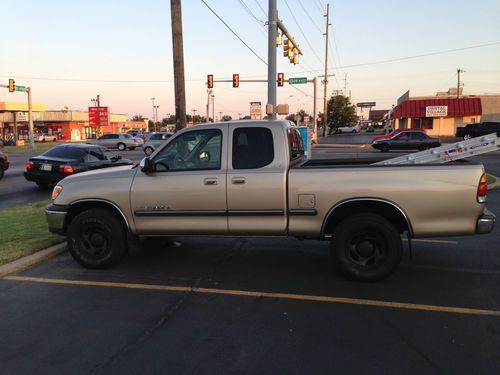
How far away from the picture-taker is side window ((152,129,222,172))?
5520 mm

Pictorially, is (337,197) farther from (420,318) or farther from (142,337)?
(142,337)

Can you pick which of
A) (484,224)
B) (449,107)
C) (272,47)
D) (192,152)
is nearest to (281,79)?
(272,47)

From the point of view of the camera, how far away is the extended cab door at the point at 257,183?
5.23 m

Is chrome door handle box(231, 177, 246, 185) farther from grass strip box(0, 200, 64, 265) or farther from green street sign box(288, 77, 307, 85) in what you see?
green street sign box(288, 77, 307, 85)

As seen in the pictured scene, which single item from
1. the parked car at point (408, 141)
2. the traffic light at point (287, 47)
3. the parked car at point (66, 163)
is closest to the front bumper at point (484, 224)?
the parked car at point (66, 163)

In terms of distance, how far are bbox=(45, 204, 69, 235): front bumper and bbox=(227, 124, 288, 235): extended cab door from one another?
2.25 metres

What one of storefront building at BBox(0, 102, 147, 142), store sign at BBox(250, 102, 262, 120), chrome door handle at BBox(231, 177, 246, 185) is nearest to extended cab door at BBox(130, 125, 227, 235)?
chrome door handle at BBox(231, 177, 246, 185)

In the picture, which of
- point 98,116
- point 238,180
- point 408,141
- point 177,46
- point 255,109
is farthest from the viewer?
point 98,116

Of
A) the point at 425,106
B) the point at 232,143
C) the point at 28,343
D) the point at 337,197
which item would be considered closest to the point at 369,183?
the point at 337,197

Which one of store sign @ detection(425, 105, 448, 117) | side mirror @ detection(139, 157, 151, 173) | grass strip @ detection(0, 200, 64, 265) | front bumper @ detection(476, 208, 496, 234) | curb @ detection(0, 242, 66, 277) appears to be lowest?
curb @ detection(0, 242, 66, 277)

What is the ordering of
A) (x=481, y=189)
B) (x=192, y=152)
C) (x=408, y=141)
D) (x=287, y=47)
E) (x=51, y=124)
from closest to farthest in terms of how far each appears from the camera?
(x=481, y=189) < (x=192, y=152) < (x=287, y=47) < (x=408, y=141) < (x=51, y=124)

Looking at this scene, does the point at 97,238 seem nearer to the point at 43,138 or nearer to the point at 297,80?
the point at 297,80

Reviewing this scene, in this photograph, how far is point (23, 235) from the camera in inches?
288

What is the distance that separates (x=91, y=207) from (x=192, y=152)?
1.58m
